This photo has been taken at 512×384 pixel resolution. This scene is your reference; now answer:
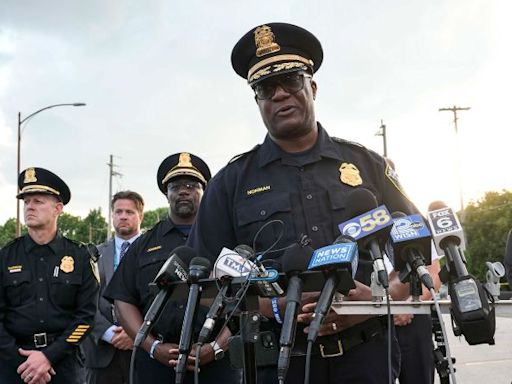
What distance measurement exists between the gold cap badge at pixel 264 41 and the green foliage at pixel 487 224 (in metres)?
40.6

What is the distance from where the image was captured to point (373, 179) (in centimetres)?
274

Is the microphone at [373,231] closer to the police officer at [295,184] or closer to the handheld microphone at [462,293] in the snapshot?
the handheld microphone at [462,293]

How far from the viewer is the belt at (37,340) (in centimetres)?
448

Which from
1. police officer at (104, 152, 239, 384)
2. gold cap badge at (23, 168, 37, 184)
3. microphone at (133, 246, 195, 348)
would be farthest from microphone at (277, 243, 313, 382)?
gold cap badge at (23, 168, 37, 184)

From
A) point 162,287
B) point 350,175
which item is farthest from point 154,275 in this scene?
point 162,287

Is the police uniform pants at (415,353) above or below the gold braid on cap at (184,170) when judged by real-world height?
below

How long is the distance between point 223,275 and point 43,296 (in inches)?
125

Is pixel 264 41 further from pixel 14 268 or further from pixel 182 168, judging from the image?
pixel 14 268

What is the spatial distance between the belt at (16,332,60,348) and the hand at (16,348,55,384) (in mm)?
88

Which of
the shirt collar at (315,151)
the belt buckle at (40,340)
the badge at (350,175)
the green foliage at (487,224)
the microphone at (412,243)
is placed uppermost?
the green foliage at (487,224)

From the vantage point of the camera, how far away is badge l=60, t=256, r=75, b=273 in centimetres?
474

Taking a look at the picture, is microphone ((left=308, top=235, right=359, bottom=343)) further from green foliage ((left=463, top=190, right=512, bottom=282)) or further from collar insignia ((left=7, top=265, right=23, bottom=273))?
green foliage ((left=463, top=190, right=512, bottom=282))

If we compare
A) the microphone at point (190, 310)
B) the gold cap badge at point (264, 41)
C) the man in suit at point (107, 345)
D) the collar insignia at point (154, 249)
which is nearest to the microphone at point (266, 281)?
the microphone at point (190, 310)

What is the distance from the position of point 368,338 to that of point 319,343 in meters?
0.21
